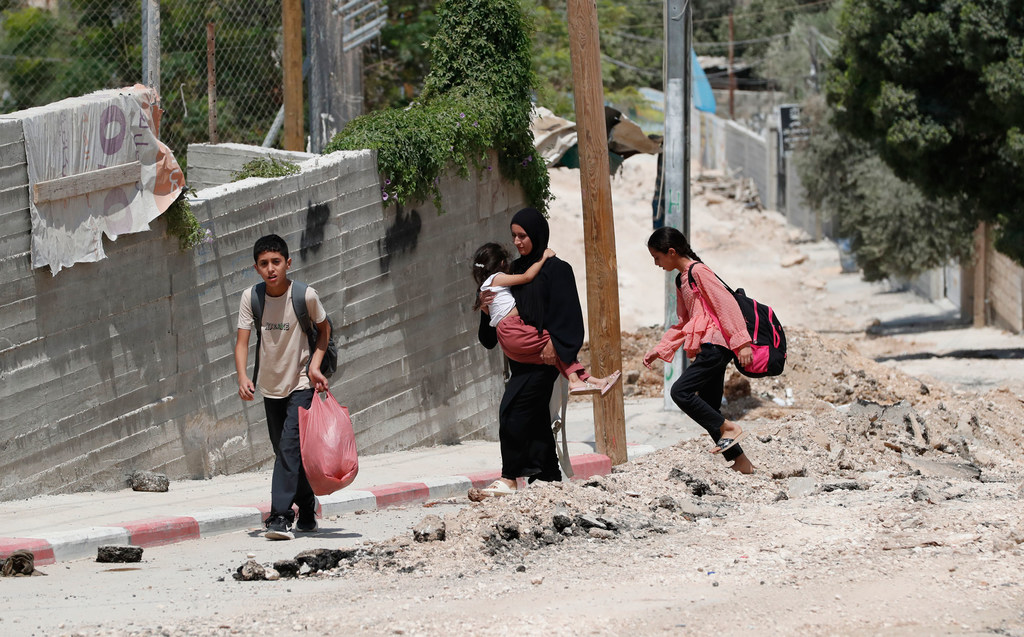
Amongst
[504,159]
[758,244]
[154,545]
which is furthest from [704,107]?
[154,545]

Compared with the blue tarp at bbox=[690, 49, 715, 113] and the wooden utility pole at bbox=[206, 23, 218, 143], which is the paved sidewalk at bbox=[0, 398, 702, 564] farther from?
the blue tarp at bbox=[690, 49, 715, 113]

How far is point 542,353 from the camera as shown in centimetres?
812

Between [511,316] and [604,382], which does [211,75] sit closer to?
[511,316]

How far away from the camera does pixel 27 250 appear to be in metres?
8.02

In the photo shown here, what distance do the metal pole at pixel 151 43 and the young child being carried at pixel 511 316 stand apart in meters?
3.50

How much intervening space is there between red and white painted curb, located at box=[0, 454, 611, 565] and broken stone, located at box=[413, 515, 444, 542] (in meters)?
1.52

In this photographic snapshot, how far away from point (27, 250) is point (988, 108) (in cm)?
1728

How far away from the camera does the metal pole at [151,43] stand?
33.4 feet

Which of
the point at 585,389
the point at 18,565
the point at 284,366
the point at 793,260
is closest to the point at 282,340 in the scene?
the point at 284,366

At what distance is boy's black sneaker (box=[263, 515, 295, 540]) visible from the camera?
287 inches

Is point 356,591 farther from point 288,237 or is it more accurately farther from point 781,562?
point 288,237

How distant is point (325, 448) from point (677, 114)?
27.0 ft

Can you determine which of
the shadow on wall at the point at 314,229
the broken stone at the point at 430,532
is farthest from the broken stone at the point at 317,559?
the shadow on wall at the point at 314,229

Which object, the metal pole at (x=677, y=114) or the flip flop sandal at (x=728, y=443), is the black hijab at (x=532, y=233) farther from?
the metal pole at (x=677, y=114)
